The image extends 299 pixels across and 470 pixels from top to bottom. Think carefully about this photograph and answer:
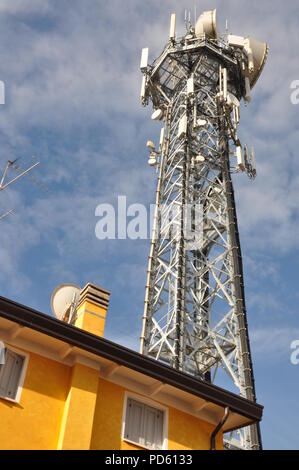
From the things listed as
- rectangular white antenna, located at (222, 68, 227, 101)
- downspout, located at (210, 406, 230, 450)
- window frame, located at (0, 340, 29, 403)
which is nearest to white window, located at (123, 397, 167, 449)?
downspout, located at (210, 406, 230, 450)

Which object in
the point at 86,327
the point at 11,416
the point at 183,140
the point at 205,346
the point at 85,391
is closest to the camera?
the point at 11,416

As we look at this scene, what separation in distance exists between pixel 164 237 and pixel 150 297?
343 cm

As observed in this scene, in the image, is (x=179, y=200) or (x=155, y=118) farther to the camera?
(x=155, y=118)

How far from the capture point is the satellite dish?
55.9 feet

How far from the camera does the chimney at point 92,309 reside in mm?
15016

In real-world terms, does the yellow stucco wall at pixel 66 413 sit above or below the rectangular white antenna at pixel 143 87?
below

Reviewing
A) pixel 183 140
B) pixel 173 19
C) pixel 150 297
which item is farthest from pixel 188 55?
pixel 150 297

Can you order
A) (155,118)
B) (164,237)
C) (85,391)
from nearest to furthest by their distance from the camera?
(85,391) < (164,237) < (155,118)

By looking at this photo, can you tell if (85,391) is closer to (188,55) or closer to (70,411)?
(70,411)

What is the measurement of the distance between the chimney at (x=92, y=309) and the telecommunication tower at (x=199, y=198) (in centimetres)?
1040

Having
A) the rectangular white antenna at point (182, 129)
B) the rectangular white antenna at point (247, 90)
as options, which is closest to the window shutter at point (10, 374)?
the rectangular white antenna at point (182, 129)

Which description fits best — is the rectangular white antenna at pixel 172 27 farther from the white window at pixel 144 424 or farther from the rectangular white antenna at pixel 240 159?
the white window at pixel 144 424

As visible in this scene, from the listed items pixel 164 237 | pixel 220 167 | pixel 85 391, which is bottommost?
pixel 85 391

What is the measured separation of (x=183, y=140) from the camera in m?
33.8
